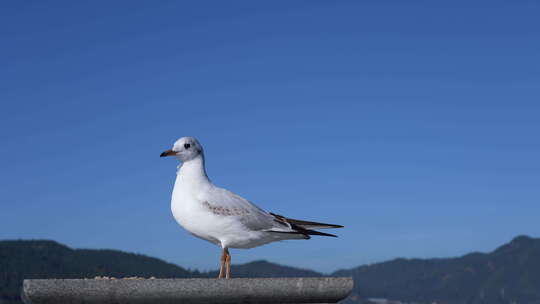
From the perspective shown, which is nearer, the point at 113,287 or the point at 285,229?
the point at 113,287

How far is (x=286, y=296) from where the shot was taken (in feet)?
25.9

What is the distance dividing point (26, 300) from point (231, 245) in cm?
275

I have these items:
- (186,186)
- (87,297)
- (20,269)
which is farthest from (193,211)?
(20,269)

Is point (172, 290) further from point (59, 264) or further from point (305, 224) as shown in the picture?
point (59, 264)

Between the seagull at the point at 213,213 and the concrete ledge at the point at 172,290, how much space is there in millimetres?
822

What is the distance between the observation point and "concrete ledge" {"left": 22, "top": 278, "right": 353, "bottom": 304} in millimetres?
7188

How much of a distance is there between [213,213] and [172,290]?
1.47 metres

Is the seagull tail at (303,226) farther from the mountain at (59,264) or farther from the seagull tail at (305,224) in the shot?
the mountain at (59,264)

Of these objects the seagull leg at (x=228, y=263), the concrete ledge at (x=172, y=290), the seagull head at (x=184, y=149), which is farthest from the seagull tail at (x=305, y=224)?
the seagull head at (x=184, y=149)

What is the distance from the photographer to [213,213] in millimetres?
8531

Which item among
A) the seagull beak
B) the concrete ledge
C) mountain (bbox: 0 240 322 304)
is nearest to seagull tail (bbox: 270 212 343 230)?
the concrete ledge

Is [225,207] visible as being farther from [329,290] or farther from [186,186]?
[329,290]

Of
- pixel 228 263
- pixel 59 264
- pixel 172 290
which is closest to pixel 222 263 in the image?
pixel 228 263

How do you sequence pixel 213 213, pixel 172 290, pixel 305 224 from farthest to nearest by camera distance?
pixel 305 224
pixel 213 213
pixel 172 290
